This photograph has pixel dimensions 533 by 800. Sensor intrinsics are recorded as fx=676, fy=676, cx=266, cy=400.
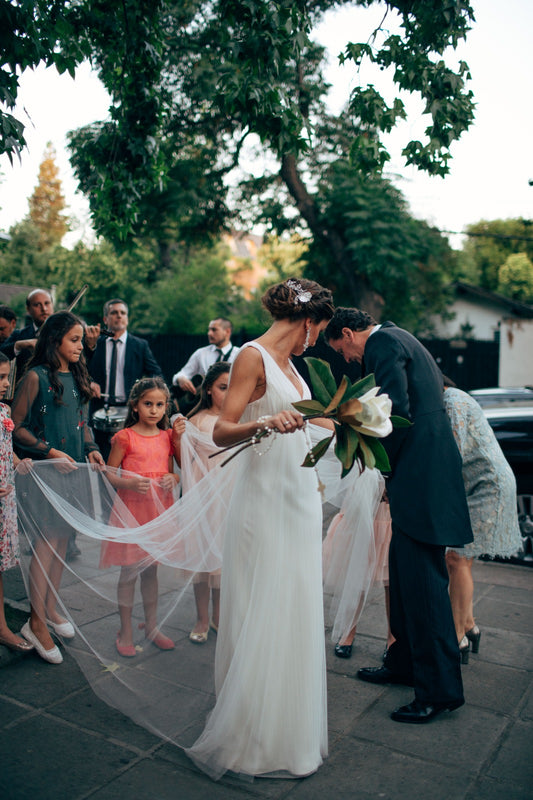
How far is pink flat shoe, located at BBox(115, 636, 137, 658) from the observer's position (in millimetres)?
3422

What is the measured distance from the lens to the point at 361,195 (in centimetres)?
1936

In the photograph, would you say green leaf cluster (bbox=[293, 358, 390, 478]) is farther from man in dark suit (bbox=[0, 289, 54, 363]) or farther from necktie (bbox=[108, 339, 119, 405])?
necktie (bbox=[108, 339, 119, 405])

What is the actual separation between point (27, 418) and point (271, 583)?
79.0 inches

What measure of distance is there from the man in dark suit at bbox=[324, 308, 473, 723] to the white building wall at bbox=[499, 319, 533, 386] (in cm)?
2386

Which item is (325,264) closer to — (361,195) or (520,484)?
(361,195)

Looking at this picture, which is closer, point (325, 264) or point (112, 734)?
point (112, 734)

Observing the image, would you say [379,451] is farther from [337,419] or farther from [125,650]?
[125,650]

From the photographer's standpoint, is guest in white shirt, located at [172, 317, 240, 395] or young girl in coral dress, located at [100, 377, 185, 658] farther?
guest in white shirt, located at [172, 317, 240, 395]

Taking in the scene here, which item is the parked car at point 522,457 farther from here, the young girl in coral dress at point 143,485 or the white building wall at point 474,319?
the white building wall at point 474,319

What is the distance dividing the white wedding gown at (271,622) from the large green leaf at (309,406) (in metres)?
0.19

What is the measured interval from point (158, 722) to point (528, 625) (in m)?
2.98

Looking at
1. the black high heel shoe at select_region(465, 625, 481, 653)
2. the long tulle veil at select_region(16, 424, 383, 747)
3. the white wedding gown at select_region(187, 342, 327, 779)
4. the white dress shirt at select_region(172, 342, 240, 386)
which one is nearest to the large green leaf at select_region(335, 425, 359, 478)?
the white wedding gown at select_region(187, 342, 327, 779)

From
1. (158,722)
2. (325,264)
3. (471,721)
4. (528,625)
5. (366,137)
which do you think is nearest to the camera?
(158,722)

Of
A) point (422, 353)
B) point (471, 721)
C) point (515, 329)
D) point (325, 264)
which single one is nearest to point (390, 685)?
point (471, 721)
